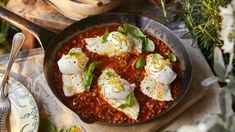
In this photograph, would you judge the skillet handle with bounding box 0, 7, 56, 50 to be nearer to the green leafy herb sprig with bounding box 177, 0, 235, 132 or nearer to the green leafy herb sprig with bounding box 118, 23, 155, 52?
the green leafy herb sprig with bounding box 118, 23, 155, 52

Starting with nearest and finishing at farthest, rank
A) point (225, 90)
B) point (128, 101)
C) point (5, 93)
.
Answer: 1. point (225, 90)
2. point (128, 101)
3. point (5, 93)

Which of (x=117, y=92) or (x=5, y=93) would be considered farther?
(x=5, y=93)

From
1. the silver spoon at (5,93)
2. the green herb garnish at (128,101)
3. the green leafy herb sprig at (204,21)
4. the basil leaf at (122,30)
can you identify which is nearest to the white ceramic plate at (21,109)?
the silver spoon at (5,93)

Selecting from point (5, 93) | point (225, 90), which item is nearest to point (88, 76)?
point (5, 93)

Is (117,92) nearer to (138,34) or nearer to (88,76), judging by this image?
(88,76)

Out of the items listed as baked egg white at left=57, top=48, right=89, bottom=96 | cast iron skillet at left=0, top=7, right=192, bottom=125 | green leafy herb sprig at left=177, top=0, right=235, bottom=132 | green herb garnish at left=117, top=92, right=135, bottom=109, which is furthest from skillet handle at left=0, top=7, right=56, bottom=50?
green leafy herb sprig at left=177, top=0, right=235, bottom=132

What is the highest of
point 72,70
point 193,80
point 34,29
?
point 34,29
